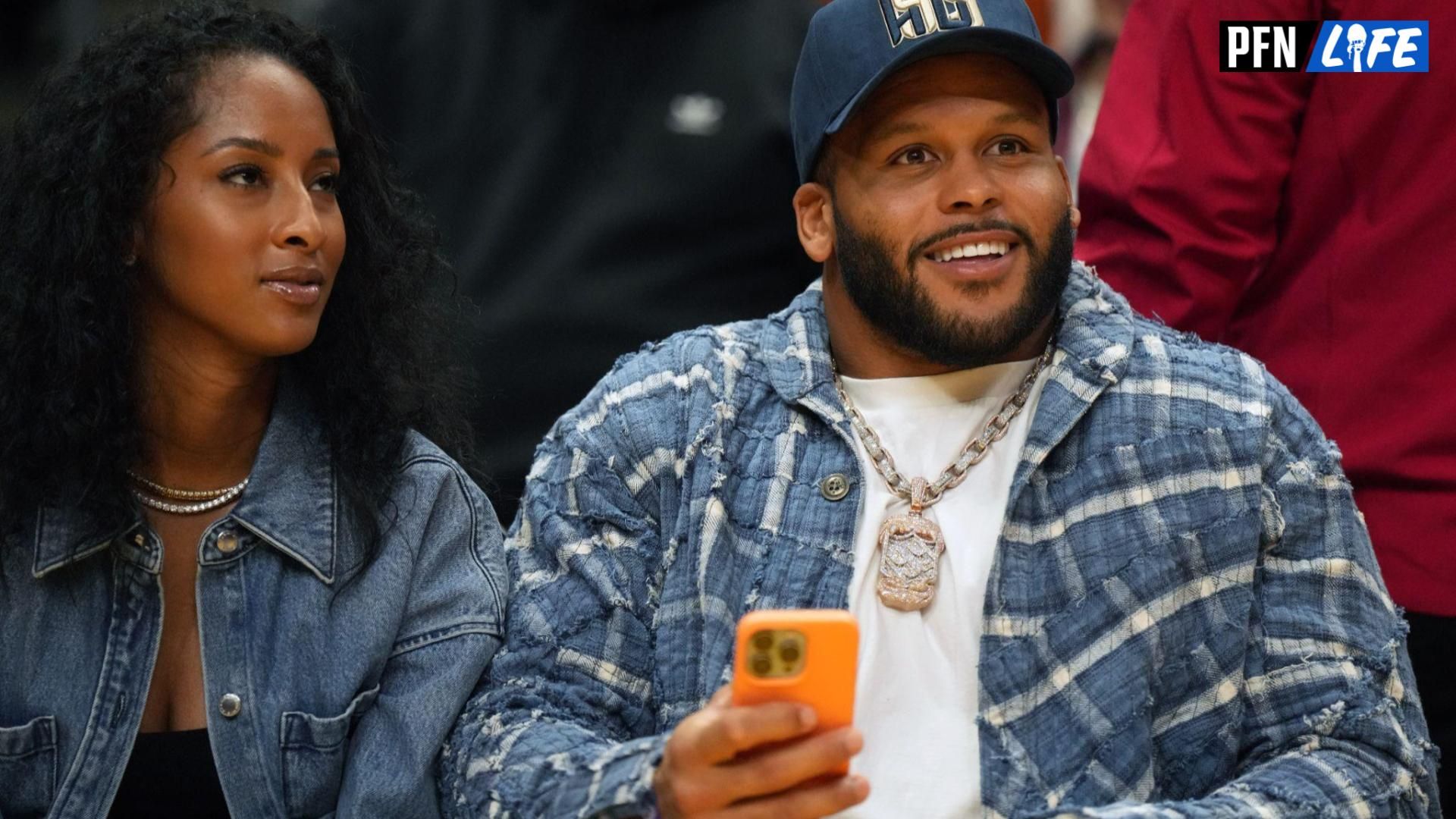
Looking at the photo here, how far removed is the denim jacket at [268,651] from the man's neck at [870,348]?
61 cm

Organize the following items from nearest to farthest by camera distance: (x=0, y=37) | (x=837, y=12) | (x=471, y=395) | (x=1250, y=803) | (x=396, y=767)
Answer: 1. (x=1250, y=803)
2. (x=396, y=767)
3. (x=837, y=12)
4. (x=471, y=395)
5. (x=0, y=37)

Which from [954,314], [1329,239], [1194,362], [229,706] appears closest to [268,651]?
[229,706]

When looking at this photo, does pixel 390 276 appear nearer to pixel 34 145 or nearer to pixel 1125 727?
pixel 34 145

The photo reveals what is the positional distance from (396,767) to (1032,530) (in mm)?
916

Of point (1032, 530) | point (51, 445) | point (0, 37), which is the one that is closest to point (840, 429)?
point (1032, 530)

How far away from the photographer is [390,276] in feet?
9.14

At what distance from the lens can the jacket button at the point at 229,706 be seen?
7.96ft

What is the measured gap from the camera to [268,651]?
8.15 ft

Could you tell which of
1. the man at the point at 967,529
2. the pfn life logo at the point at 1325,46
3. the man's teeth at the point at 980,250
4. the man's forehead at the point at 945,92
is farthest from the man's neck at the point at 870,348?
the pfn life logo at the point at 1325,46

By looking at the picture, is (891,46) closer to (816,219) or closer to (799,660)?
(816,219)

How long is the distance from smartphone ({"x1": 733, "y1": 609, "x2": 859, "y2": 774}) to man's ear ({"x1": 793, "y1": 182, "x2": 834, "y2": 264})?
2.99 ft

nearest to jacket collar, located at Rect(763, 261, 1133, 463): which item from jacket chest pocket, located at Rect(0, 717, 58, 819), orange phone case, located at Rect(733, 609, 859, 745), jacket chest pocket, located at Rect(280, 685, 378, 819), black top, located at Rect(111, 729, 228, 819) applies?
orange phone case, located at Rect(733, 609, 859, 745)

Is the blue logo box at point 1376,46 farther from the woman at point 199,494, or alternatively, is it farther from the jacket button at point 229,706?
the jacket button at point 229,706

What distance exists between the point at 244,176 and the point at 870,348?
3.01ft
